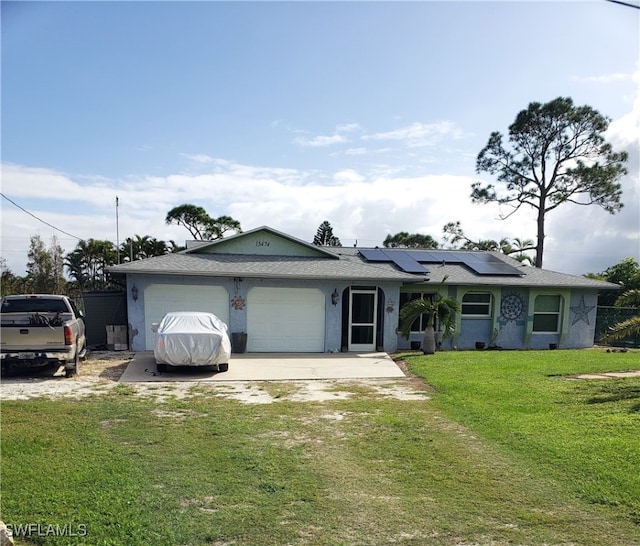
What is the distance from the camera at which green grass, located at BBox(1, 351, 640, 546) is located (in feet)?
12.5

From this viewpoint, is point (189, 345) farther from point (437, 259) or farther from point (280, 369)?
point (437, 259)

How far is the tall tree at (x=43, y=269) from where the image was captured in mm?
31781

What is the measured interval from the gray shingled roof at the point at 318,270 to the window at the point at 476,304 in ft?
2.26

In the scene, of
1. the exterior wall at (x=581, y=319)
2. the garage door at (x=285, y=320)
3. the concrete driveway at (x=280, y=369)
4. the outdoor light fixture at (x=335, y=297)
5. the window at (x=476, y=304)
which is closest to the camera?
the concrete driveway at (x=280, y=369)

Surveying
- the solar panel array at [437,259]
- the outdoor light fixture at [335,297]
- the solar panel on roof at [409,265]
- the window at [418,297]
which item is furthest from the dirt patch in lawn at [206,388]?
the solar panel array at [437,259]

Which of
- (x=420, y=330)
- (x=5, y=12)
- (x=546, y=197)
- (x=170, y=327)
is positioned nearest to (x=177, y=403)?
(x=170, y=327)

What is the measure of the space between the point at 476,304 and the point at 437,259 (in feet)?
9.49

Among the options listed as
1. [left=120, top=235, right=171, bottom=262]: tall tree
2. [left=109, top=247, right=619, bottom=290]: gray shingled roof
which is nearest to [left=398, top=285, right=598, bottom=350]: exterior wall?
[left=109, top=247, right=619, bottom=290]: gray shingled roof

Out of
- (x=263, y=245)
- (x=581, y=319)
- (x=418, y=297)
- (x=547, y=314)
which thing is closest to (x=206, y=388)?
(x=263, y=245)

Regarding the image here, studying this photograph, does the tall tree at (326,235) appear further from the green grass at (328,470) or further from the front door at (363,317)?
the green grass at (328,470)

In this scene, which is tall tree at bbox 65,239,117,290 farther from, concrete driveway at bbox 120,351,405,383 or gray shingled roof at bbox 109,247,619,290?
concrete driveway at bbox 120,351,405,383

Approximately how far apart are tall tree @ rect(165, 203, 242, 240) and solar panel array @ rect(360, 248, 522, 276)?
2587cm

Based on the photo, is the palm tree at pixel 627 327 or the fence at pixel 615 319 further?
the fence at pixel 615 319

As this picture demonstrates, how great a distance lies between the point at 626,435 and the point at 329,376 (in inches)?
253
